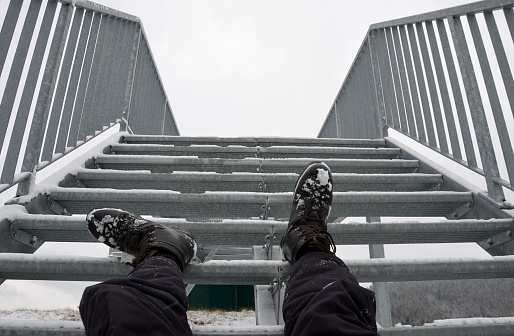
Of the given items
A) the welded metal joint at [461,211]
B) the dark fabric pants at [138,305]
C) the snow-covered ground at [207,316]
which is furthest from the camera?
the snow-covered ground at [207,316]

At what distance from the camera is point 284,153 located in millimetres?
2303

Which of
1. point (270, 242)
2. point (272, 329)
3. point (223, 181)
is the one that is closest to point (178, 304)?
point (272, 329)

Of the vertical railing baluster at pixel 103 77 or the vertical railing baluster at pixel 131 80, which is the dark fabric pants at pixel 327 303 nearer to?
the vertical railing baluster at pixel 103 77

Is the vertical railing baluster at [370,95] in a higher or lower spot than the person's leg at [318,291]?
higher

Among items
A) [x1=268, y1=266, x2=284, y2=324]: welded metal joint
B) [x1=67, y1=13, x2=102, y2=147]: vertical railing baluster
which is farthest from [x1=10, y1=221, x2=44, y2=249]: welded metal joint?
[x1=268, y1=266, x2=284, y2=324]: welded metal joint

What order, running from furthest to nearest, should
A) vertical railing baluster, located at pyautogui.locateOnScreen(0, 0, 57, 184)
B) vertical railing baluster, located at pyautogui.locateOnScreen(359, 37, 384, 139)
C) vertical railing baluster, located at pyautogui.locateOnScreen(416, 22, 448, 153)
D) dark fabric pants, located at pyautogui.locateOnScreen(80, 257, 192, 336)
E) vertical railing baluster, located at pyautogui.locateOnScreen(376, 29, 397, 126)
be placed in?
vertical railing baluster, located at pyautogui.locateOnScreen(359, 37, 384, 139) < vertical railing baluster, located at pyautogui.locateOnScreen(376, 29, 397, 126) < vertical railing baluster, located at pyautogui.locateOnScreen(416, 22, 448, 153) < vertical railing baluster, located at pyautogui.locateOnScreen(0, 0, 57, 184) < dark fabric pants, located at pyautogui.locateOnScreen(80, 257, 192, 336)

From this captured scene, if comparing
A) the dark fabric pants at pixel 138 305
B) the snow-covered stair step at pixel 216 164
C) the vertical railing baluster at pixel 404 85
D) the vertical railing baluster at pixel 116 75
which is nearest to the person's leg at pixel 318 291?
the dark fabric pants at pixel 138 305

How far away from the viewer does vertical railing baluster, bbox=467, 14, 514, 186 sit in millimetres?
1529

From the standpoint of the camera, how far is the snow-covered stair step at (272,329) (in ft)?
2.92

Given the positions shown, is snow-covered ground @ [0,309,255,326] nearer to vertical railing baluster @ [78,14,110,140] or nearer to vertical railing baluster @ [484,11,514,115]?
vertical railing baluster @ [78,14,110,140]

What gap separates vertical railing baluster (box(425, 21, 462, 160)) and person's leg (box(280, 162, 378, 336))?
1.09 meters

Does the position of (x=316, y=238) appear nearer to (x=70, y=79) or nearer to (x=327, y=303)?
(x=327, y=303)

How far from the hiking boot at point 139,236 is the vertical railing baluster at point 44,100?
1.52ft

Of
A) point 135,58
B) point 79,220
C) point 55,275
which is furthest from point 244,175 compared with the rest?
point 135,58
